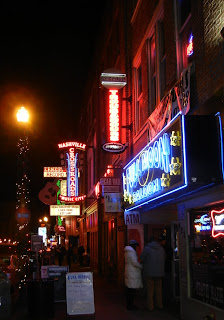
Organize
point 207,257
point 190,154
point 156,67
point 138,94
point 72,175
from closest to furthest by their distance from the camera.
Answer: point 190,154, point 207,257, point 156,67, point 138,94, point 72,175

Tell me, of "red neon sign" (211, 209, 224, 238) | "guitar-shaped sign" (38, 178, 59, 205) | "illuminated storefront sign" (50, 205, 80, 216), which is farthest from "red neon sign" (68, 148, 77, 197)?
"red neon sign" (211, 209, 224, 238)

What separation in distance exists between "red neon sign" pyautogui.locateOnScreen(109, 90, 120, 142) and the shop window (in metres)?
6.31

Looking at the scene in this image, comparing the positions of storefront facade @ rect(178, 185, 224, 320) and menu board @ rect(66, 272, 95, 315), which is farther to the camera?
menu board @ rect(66, 272, 95, 315)

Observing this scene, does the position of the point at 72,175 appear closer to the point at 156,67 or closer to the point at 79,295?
the point at 156,67

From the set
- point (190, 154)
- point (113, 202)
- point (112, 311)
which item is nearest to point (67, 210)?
point (113, 202)

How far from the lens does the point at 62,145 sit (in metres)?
26.3

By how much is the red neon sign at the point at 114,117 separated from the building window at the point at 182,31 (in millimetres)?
5278

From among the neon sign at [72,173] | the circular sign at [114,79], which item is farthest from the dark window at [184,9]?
the neon sign at [72,173]

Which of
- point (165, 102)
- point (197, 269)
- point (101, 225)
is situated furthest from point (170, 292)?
point (101, 225)

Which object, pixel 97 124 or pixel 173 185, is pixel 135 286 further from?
pixel 97 124

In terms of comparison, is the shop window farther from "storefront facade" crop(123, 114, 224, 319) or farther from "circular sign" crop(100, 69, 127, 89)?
"circular sign" crop(100, 69, 127, 89)

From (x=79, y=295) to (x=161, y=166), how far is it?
11.9 ft

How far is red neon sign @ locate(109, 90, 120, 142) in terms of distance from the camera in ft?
48.7

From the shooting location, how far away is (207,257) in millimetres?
8305
